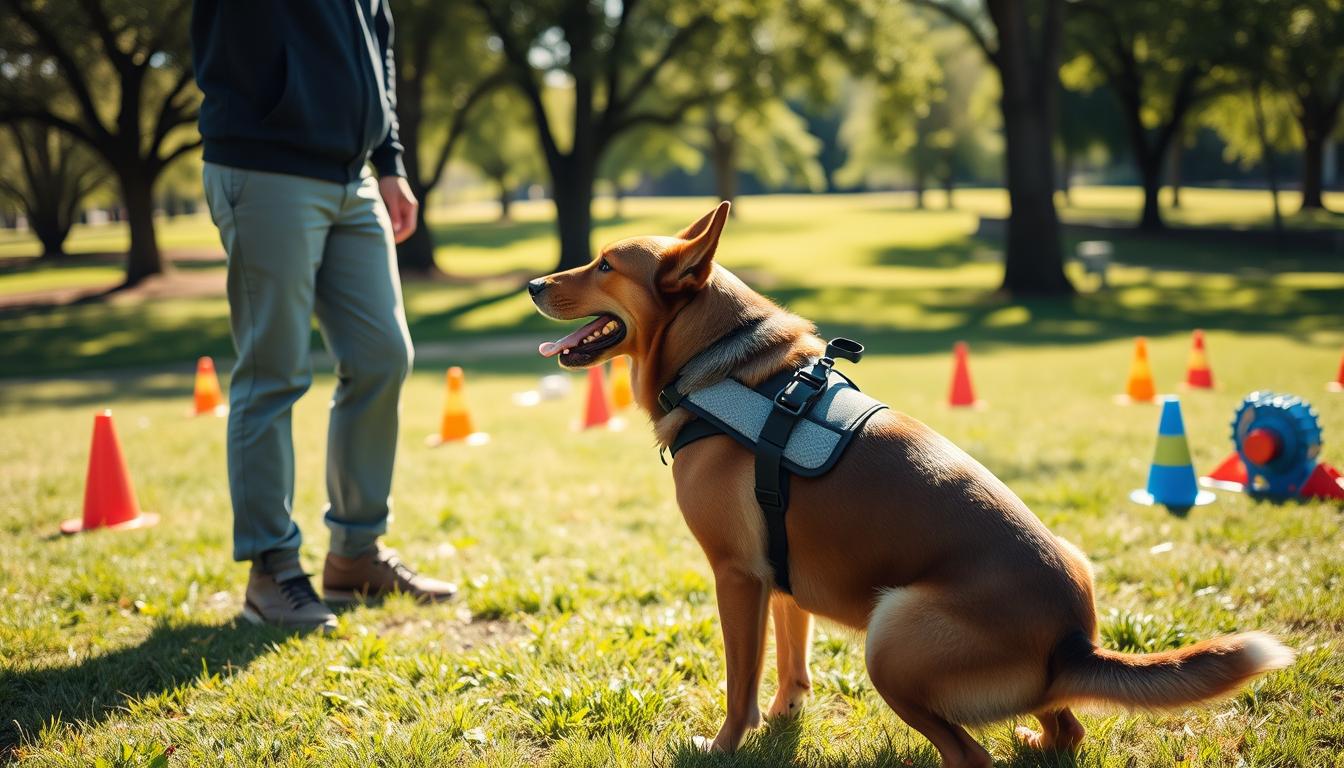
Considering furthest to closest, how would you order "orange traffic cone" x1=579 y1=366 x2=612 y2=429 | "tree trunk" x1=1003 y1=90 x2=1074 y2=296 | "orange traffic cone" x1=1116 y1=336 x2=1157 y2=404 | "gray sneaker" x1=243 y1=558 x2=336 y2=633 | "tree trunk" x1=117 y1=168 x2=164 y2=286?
"tree trunk" x1=117 y1=168 x2=164 y2=286 → "tree trunk" x1=1003 y1=90 x2=1074 y2=296 → "orange traffic cone" x1=1116 y1=336 x2=1157 y2=404 → "orange traffic cone" x1=579 y1=366 x2=612 y2=429 → "gray sneaker" x1=243 y1=558 x2=336 y2=633

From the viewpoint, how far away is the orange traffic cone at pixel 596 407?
8.98 meters

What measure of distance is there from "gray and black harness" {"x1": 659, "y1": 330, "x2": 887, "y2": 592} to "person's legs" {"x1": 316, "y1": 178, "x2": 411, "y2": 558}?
1.70m

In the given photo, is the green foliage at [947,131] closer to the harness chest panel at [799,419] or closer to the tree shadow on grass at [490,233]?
the tree shadow on grass at [490,233]

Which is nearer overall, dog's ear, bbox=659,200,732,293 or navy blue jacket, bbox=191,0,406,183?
dog's ear, bbox=659,200,732,293

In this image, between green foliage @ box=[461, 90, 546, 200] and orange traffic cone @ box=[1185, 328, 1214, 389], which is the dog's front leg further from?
green foliage @ box=[461, 90, 546, 200]

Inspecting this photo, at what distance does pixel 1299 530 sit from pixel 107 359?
1761 centimetres

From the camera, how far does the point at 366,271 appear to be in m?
4.23

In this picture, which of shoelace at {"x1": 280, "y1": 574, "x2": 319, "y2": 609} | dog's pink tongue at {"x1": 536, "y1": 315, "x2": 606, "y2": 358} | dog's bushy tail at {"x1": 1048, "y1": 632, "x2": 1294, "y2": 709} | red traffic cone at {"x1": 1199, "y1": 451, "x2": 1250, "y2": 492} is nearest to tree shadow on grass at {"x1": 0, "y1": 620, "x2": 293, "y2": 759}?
shoelace at {"x1": 280, "y1": 574, "x2": 319, "y2": 609}

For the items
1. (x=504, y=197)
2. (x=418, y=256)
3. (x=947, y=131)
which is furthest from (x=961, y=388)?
(x=504, y=197)

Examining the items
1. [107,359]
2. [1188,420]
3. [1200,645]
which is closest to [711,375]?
[1200,645]

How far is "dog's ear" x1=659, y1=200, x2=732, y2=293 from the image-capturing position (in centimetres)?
305

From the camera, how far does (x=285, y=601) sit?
410 cm

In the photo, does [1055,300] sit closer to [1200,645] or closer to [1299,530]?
[1299,530]

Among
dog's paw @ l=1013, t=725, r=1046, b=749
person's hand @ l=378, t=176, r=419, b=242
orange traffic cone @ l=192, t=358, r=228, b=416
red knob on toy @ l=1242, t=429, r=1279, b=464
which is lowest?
orange traffic cone @ l=192, t=358, r=228, b=416
